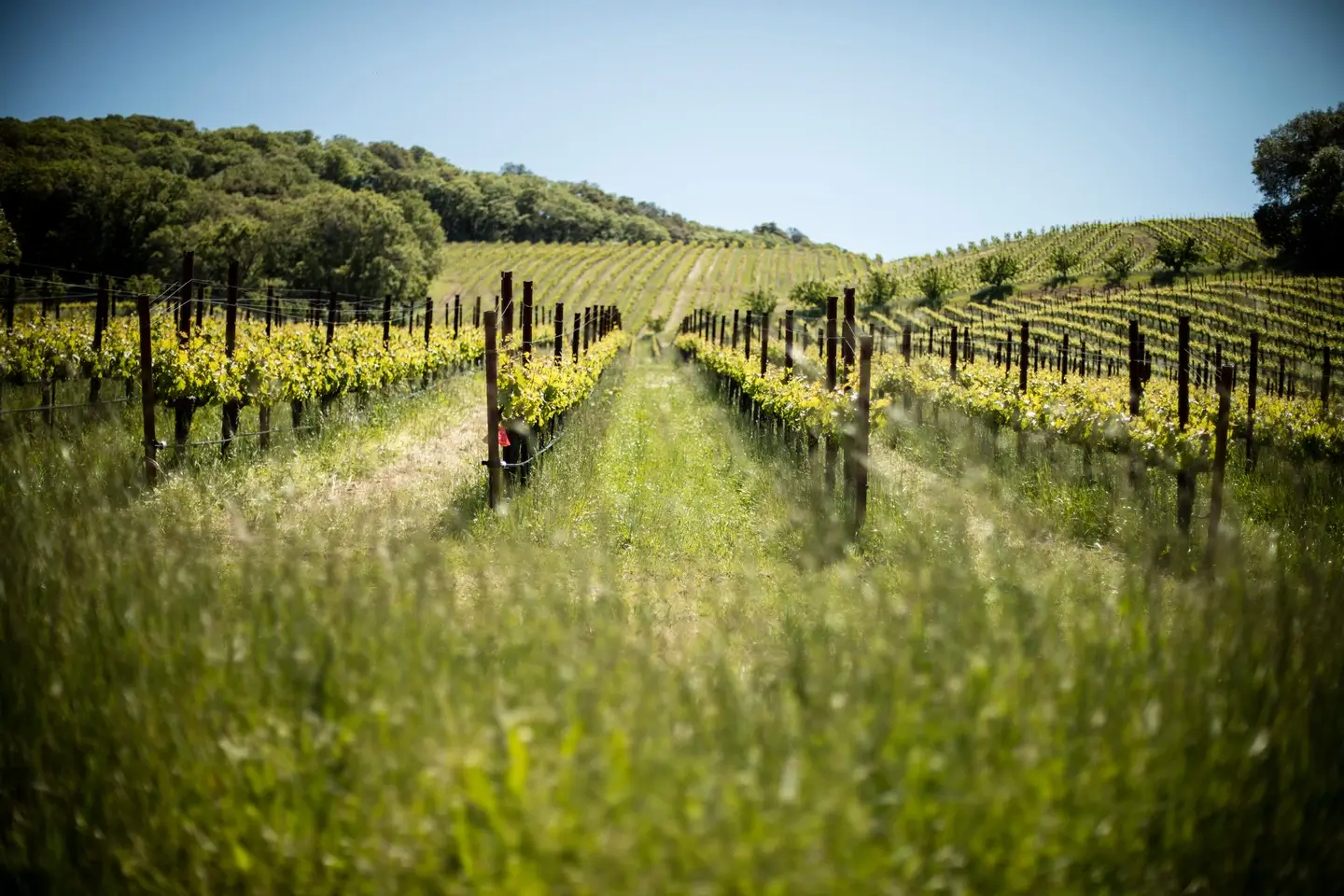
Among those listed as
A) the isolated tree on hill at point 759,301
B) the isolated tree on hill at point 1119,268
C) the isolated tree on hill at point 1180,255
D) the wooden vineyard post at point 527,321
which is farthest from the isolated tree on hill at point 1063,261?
the wooden vineyard post at point 527,321

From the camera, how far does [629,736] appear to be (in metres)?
1.56

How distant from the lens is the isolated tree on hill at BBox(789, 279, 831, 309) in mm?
61531

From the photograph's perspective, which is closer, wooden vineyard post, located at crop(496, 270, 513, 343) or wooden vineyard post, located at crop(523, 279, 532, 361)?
wooden vineyard post, located at crop(496, 270, 513, 343)

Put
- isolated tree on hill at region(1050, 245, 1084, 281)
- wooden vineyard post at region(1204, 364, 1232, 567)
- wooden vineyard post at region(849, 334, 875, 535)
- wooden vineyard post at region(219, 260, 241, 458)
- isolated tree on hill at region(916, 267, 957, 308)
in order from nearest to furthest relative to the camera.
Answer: wooden vineyard post at region(1204, 364, 1232, 567), wooden vineyard post at region(849, 334, 875, 535), wooden vineyard post at region(219, 260, 241, 458), isolated tree on hill at region(916, 267, 957, 308), isolated tree on hill at region(1050, 245, 1084, 281)

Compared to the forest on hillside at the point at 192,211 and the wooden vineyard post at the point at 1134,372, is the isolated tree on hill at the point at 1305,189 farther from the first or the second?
the forest on hillside at the point at 192,211

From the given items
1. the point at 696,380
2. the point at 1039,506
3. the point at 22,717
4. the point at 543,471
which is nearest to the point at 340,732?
the point at 22,717

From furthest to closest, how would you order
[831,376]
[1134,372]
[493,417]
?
[1134,372]
[831,376]
[493,417]

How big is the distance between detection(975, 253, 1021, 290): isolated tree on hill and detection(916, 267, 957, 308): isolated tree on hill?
3542 millimetres

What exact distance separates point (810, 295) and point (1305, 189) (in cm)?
4474

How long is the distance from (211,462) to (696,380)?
17813 mm

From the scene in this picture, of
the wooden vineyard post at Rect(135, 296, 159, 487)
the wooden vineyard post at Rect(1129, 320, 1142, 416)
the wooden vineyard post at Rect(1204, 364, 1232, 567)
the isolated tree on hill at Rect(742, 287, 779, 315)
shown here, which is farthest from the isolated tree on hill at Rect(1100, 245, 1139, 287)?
the wooden vineyard post at Rect(135, 296, 159, 487)

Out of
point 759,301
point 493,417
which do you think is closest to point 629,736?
point 493,417

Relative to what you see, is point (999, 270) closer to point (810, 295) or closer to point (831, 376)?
point (810, 295)

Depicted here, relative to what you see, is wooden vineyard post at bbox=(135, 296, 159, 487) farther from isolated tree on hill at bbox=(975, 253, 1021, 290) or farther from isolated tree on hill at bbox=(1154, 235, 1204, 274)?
isolated tree on hill at bbox=(1154, 235, 1204, 274)
